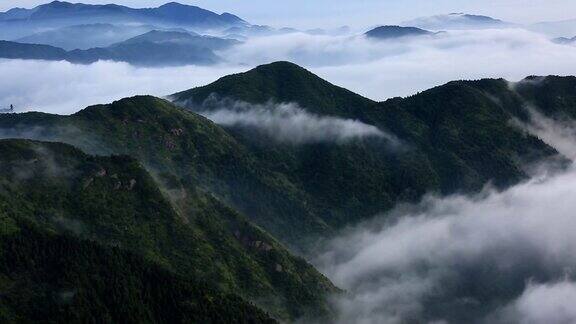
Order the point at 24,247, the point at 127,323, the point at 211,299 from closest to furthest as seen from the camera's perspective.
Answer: the point at 127,323, the point at 24,247, the point at 211,299

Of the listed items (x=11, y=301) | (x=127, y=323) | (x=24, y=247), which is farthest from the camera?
(x=24, y=247)

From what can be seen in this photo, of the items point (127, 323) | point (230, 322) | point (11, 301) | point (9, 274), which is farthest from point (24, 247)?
point (230, 322)

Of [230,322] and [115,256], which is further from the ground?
[115,256]

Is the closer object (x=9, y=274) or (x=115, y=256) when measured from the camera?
(x=9, y=274)

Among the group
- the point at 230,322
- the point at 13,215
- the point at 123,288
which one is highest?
the point at 13,215

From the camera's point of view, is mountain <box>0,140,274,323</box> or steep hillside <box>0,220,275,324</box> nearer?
steep hillside <box>0,220,275,324</box>

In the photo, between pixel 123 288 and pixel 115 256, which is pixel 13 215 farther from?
pixel 123 288

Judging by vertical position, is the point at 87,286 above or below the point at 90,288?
above

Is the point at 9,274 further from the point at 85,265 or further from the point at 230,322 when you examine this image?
the point at 230,322

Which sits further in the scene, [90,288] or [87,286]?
[87,286]

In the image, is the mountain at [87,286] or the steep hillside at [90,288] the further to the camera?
the mountain at [87,286]
